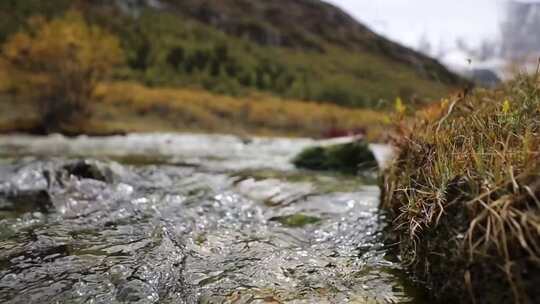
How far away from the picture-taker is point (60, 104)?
24.6 m

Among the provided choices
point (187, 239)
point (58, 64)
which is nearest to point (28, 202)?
point (187, 239)

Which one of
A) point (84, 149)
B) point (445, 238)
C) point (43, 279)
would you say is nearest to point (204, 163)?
point (84, 149)

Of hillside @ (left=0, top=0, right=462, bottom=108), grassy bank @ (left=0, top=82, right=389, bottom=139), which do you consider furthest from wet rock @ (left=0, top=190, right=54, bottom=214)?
hillside @ (left=0, top=0, right=462, bottom=108)

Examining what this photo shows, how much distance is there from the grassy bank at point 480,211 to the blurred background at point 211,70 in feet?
4.12

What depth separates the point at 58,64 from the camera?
2444cm

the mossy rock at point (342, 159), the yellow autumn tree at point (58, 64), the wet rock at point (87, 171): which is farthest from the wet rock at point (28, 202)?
the yellow autumn tree at point (58, 64)

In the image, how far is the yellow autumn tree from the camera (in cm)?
2433

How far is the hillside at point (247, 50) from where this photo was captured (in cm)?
5694

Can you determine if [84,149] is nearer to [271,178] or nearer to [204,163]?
[204,163]

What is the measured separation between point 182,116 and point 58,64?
1011 cm

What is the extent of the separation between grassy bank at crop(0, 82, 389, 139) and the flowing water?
54.0 ft

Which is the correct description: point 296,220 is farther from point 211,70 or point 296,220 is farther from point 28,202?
point 211,70

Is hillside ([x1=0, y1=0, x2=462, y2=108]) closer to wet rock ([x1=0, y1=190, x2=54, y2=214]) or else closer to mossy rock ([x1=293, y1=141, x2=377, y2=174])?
mossy rock ([x1=293, y1=141, x2=377, y2=174])

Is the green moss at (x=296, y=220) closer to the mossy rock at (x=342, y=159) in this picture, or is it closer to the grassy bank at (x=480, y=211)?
the grassy bank at (x=480, y=211)
